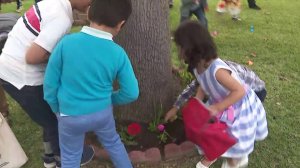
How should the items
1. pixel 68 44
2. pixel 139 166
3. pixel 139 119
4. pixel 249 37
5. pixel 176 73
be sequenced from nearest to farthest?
1. pixel 68 44
2. pixel 139 166
3. pixel 139 119
4. pixel 176 73
5. pixel 249 37

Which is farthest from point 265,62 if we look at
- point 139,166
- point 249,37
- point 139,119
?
point 139,166

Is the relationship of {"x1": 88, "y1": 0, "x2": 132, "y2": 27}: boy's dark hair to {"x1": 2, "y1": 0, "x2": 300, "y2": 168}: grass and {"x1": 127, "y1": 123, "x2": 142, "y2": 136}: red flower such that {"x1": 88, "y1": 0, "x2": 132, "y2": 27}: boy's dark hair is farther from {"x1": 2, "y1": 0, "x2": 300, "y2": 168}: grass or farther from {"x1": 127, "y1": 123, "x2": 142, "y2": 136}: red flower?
{"x1": 2, "y1": 0, "x2": 300, "y2": 168}: grass

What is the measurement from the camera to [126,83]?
2197 mm

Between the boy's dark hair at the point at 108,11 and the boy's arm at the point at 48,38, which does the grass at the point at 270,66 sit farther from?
the boy's dark hair at the point at 108,11

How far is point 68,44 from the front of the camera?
6.63 feet

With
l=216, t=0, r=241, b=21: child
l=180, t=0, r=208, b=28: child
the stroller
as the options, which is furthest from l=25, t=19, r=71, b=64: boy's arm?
l=216, t=0, r=241, b=21: child

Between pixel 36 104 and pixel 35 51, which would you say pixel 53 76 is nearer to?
pixel 35 51

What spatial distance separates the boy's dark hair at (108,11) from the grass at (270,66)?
1321 mm

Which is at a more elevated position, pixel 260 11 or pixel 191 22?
pixel 191 22

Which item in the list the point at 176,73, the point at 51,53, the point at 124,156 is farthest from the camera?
the point at 176,73

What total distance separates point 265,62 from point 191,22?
236cm

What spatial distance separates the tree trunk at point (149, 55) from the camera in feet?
9.24

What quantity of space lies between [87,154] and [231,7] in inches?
144

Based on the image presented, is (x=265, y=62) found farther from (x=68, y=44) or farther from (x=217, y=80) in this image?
(x=68, y=44)
